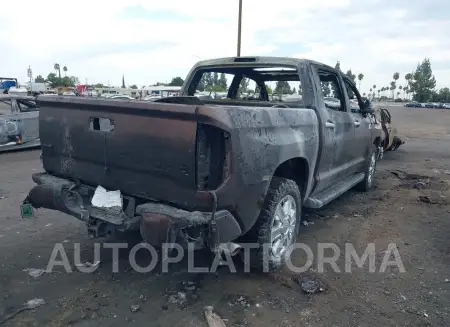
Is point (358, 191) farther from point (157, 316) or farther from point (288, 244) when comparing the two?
point (157, 316)

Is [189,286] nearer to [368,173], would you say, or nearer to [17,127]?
[368,173]

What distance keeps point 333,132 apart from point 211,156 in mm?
2000

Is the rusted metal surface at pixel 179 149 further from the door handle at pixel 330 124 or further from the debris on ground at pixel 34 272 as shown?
the debris on ground at pixel 34 272

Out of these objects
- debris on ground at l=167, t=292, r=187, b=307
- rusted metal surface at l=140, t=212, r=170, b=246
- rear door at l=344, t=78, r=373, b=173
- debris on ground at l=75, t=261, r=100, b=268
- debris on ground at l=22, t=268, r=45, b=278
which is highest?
rear door at l=344, t=78, r=373, b=173

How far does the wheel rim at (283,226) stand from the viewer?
351 centimetres

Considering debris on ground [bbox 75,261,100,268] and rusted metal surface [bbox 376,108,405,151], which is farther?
rusted metal surface [bbox 376,108,405,151]

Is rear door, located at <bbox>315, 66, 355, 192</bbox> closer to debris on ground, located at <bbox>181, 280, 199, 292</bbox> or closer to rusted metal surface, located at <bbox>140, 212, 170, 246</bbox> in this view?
debris on ground, located at <bbox>181, 280, 199, 292</bbox>

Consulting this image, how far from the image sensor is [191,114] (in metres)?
2.72

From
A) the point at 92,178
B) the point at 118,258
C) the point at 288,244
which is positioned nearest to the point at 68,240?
the point at 118,258

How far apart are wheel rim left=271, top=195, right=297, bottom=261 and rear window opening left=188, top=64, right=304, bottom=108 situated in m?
1.71

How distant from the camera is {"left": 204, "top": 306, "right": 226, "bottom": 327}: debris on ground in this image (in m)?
2.84

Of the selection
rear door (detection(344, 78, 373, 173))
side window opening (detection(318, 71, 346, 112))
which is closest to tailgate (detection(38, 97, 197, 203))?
side window opening (detection(318, 71, 346, 112))

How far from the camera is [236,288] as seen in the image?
3.38 meters

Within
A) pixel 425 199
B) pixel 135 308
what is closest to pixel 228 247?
pixel 135 308
